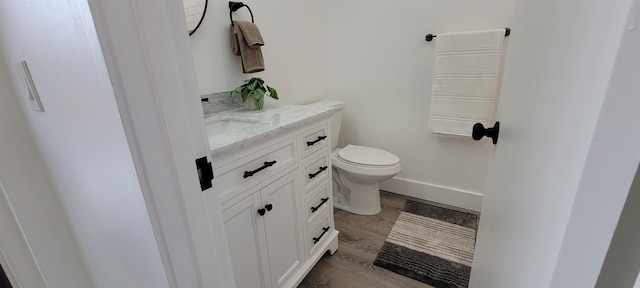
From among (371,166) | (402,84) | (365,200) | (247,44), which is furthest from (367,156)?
(247,44)

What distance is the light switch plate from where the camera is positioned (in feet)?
2.11

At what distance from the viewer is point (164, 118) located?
0.45 m

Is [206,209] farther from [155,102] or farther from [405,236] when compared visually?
[405,236]

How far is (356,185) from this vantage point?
2.01 metres

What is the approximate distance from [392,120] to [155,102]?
1.94 metres


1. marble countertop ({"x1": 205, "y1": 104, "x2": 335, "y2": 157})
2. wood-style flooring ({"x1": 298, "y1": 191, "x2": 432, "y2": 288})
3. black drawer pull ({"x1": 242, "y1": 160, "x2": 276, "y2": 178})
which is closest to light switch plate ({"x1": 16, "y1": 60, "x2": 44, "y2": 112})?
marble countertop ({"x1": 205, "y1": 104, "x2": 335, "y2": 157})

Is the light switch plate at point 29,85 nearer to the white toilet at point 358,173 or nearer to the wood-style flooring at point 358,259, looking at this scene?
the wood-style flooring at point 358,259

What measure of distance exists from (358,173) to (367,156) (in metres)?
0.17

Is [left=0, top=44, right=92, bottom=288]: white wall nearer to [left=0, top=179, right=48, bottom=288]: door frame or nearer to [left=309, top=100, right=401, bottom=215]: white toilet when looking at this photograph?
[left=0, top=179, right=48, bottom=288]: door frame

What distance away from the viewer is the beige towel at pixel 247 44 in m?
1.40

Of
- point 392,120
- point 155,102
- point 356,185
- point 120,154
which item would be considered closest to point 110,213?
point 120,154

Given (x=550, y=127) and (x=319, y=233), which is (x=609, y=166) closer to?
(x=550, y=127)

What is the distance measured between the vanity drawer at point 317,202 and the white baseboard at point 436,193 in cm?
96

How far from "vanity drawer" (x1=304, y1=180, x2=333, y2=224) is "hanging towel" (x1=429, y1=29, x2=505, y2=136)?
38.5 inches
